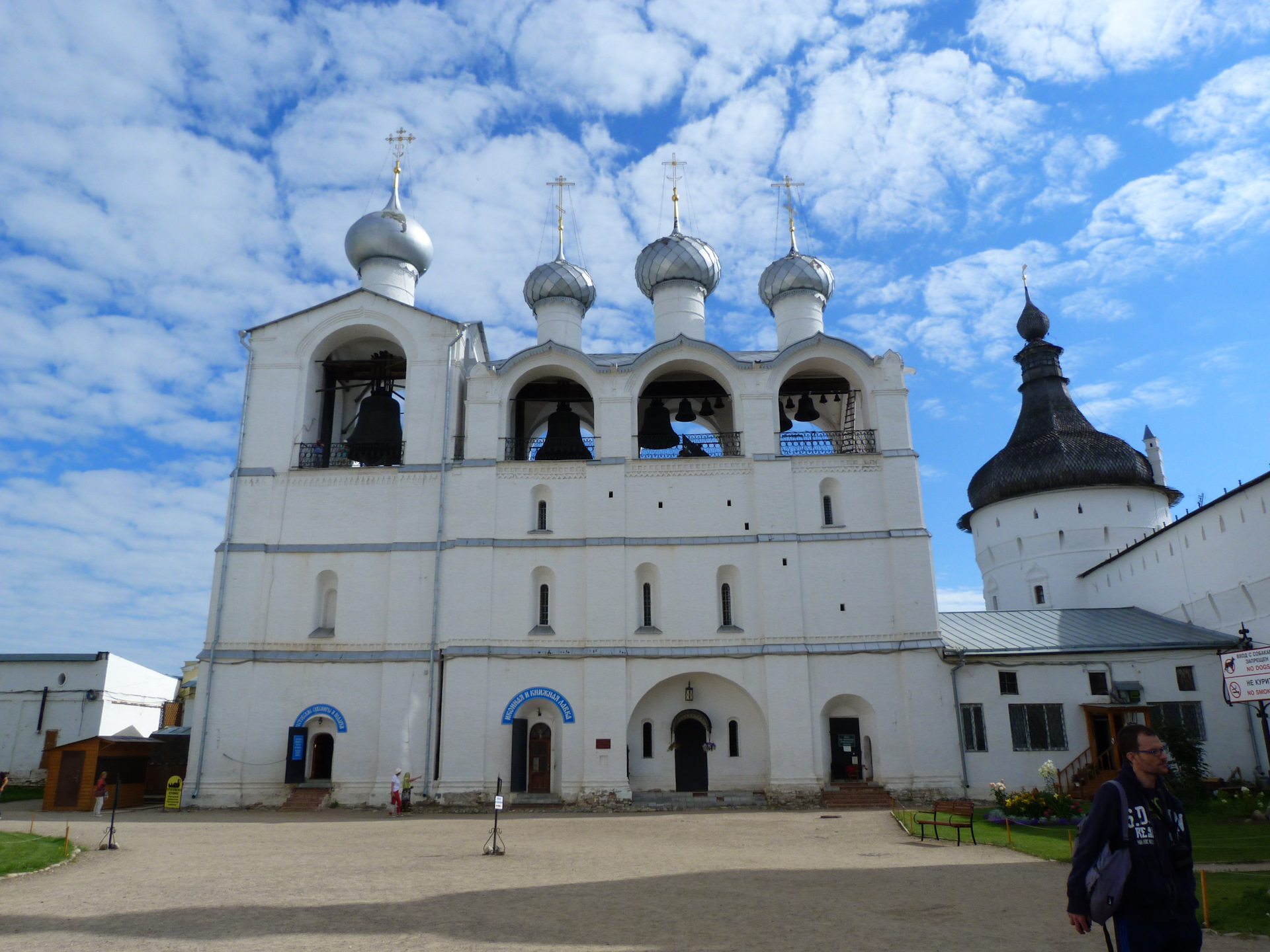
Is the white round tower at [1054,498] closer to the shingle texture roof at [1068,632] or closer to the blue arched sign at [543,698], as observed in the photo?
the shingle texture roof at [1068,632]

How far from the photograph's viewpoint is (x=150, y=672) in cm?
3738

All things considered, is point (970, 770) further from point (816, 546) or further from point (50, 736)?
point (50, 736)

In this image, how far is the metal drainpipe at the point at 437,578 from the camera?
22.8 metres

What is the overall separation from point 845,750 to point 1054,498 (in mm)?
13784

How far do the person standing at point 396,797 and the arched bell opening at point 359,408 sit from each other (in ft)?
28.4

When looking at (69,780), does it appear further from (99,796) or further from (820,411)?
(820,411)

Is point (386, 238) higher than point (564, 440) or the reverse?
higher

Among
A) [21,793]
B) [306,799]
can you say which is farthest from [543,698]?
[21,793]

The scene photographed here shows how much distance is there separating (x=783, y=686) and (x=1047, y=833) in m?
8.12

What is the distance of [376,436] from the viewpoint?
26.7 meters

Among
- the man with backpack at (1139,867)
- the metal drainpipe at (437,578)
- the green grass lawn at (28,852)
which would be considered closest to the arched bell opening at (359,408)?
the metal drainpipe at (437,578)

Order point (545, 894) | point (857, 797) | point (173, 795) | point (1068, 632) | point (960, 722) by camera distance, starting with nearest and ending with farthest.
Result: 1. point (545, 894)
2. point (857, 797)
3. point (173, 795)
4. point (960, 722)
5. point (1068, 632)

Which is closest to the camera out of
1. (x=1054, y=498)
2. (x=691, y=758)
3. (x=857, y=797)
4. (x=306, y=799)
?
(x=857, y=797)

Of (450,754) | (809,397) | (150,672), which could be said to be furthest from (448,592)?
(150,672)
